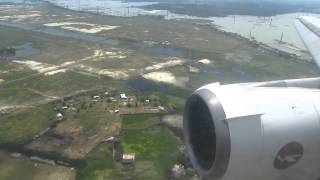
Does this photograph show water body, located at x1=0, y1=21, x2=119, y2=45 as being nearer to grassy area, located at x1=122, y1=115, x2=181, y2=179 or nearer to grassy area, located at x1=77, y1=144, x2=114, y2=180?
grassy area, located at x1=122, y1=115, x2=181, y2=179


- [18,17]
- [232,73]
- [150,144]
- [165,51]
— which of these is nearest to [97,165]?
[150,144]

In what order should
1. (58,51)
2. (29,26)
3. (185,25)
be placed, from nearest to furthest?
(58,51), (29,26), (185,25)

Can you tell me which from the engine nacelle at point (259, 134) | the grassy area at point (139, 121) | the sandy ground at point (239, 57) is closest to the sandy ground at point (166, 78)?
the grassy area at point (139, 121)

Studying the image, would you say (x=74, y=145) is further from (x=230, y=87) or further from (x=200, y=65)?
(x=200, y=65)

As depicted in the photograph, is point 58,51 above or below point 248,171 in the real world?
below

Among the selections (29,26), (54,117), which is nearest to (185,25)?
(29,26)

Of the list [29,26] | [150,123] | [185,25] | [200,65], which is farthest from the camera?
[185,25]

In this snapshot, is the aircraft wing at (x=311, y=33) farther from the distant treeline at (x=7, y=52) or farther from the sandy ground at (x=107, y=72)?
the distant treeline at (x=7, y=52)
